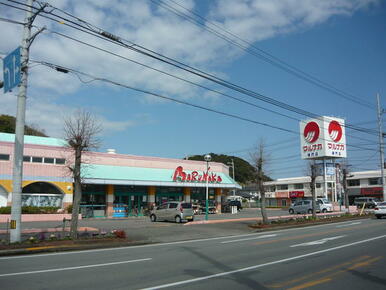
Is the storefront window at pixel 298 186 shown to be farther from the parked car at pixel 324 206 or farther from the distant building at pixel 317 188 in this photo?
the parked car at pixel 324 206

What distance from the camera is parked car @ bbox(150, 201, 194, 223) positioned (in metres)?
27.5

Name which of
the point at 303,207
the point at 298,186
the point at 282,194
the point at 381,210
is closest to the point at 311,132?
the point at 303,207

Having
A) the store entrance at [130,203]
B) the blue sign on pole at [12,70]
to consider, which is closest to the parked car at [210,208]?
the store entrance at [130,203]

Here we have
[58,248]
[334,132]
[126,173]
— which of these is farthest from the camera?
[334,132]

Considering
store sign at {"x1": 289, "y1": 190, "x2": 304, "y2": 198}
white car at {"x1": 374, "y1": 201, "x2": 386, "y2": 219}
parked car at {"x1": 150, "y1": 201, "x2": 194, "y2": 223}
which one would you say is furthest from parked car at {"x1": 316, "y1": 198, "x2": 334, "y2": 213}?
store sign at {"x1": 289, "y1": 190, "x2": 304, "y2": 198}

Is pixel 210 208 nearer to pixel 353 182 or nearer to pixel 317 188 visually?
pixel 317 188

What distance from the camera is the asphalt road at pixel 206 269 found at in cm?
773

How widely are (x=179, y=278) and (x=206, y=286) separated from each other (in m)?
1.00

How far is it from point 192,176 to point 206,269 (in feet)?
99.9

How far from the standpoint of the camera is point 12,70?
13539 mm

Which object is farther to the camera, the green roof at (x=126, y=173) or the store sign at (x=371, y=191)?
the store sign at (x=371, y=191)

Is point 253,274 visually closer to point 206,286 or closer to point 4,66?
point 206,286

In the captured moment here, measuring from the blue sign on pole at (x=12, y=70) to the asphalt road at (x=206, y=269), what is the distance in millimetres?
6329

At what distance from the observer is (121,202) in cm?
3591
